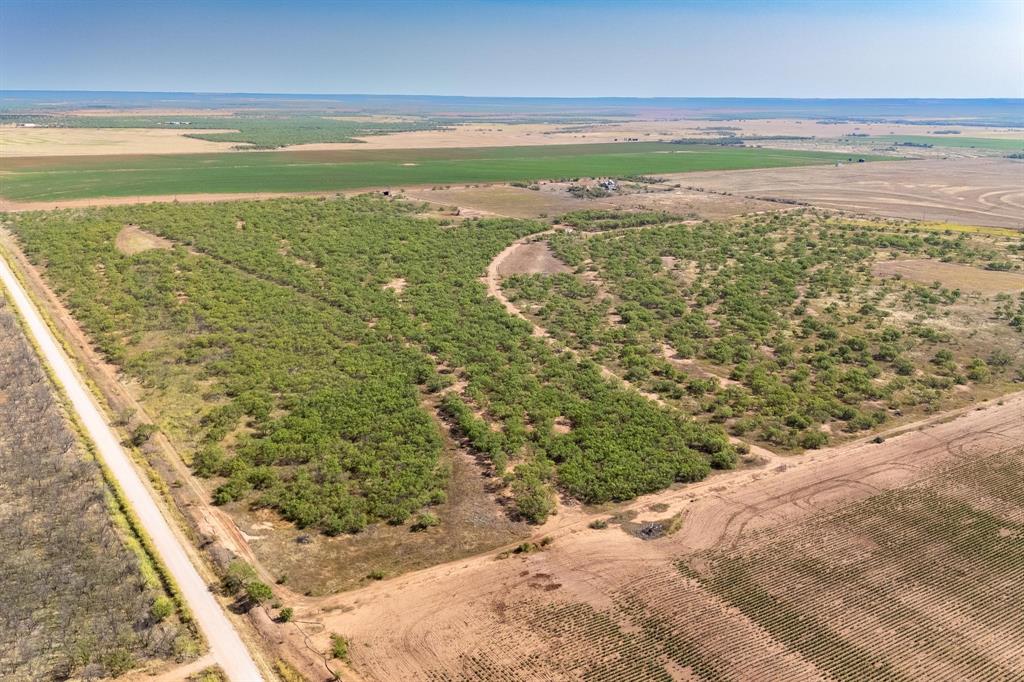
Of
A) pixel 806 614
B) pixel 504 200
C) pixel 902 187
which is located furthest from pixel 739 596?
pixel 902 187

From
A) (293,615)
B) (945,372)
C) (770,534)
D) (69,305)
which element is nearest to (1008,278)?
(945,372)

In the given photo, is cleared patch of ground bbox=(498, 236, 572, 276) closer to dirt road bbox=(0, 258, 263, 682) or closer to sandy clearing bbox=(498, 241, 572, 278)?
sandy clearing bbox=(498, 241, 572, 278)

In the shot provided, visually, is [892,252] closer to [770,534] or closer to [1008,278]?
[1008,278]

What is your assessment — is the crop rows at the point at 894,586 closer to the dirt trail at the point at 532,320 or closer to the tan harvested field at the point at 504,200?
the dirt trail at the point at 532,320

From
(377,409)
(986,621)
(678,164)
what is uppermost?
(678,164)

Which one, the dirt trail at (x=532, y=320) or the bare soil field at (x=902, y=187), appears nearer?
the dirt trail at (x=532, y=320)

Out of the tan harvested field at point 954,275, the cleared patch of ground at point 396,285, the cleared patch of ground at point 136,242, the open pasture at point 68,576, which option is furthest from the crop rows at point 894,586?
the cleared patch of ground at point 136,242
